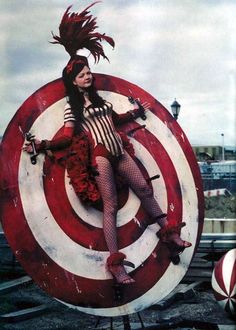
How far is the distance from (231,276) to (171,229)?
1.34ft

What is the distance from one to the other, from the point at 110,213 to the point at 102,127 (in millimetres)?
459

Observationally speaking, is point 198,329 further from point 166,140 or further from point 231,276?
point 166,140

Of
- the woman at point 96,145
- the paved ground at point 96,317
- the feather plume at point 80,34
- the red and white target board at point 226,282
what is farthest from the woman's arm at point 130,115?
the paved ground at point 96,317

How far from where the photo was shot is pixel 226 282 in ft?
15.3

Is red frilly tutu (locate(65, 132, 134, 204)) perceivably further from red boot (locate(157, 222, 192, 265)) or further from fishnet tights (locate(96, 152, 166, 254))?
red boot (locate(157, 222, 192, 265))

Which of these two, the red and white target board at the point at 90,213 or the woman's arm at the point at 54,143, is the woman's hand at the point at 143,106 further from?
the woman's arm at the point at 54,143

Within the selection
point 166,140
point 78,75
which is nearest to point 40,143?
point 78,75

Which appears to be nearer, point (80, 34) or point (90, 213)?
point (80, 34)

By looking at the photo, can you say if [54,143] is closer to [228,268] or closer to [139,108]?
[139,108]

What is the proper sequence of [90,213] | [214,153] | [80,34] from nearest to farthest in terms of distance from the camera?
[80,34] → [90,213] → [214,153]

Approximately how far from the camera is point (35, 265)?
4.61m

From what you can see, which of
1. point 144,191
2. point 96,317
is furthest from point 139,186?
point 96,317

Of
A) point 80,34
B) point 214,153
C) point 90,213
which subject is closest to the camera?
point 80,34

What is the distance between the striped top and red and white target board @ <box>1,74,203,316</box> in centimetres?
8
